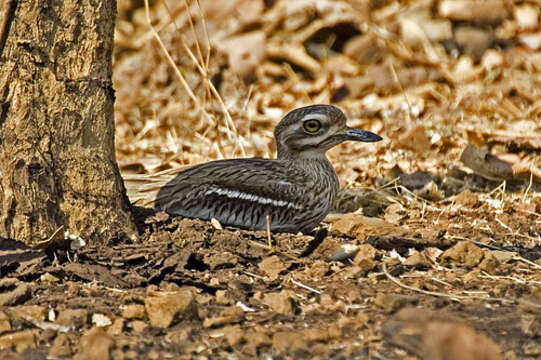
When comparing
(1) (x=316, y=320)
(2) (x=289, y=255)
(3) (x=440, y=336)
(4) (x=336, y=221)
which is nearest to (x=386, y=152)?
(4) (x=336, y=221)

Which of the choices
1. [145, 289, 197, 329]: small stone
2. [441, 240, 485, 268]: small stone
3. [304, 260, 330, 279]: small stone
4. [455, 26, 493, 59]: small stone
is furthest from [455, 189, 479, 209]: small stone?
[455, 26, 493, 59]: small stone

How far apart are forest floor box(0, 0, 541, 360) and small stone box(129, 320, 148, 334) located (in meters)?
0.01

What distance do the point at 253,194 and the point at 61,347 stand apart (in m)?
2.03

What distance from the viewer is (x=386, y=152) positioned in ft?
22.6

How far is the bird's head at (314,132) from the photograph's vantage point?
5367 millimetres

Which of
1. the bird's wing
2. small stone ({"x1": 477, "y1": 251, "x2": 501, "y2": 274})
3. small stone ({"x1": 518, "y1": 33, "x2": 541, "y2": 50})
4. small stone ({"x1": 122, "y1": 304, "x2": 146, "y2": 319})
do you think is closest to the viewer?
small stone ({"x1": 122, "y1": 304, "x2": 146, "y2": 319})

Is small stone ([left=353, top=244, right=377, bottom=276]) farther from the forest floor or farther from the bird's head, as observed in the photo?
the bird's head

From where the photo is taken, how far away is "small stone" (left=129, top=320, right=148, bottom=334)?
3486 millimetres

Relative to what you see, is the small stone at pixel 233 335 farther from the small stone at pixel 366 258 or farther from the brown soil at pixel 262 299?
the small stone at pixel 366 258

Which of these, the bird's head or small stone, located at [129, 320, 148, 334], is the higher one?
the bird's head

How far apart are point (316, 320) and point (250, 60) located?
5.32 m

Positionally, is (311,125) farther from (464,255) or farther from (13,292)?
(13,292)

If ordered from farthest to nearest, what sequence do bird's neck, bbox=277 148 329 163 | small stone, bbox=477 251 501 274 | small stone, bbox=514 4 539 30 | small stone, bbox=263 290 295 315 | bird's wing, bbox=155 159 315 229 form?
small stone, bbox=514 4 539 30
bird's neck, bbox=277 148 329 163
bird's wing, bbox=155 159 315 229
small stone, bbox=477 251 501 274
small stone, bbox=263 290 295 315

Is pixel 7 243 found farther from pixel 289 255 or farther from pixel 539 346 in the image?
pixel 539 346
